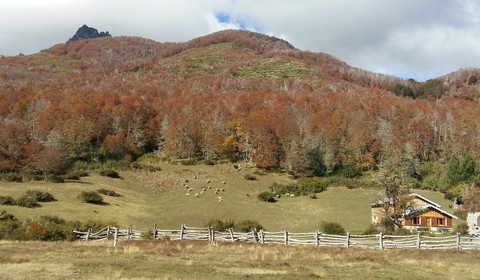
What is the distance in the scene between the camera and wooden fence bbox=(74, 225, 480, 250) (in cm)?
3588

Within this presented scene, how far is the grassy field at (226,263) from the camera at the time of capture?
21.3 m

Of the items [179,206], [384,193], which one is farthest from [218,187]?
[384,193]

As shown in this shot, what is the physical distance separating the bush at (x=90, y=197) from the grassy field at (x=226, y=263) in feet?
88.7

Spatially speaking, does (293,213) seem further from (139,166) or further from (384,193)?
(139,166)

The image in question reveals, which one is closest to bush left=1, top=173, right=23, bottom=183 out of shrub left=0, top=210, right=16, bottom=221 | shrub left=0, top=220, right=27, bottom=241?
shrub left=0, top=210, right=16, bottom=221

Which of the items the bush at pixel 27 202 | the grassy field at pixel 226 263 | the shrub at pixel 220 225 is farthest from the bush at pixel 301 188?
the grassy field at pixel 226 263

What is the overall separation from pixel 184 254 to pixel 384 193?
37.0 metres

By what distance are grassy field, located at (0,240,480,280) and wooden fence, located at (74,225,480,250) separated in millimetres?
2591

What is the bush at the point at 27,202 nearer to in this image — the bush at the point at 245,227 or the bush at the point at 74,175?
the bush at the point at 74,175

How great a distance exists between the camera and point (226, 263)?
1011 inches

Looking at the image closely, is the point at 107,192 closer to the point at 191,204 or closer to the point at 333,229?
the point at 191,204

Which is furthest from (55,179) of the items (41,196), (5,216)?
(5,216)

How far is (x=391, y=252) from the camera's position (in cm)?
3269

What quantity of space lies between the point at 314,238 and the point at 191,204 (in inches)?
1177
